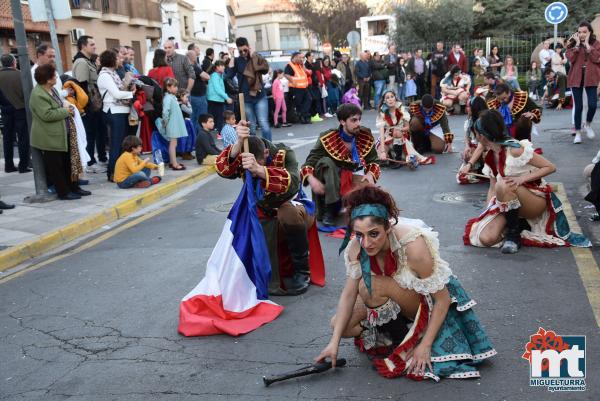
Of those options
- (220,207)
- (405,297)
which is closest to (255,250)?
(405,297)

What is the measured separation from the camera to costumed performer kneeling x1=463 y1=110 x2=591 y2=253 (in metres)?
6.24

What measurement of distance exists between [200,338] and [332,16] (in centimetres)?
5451

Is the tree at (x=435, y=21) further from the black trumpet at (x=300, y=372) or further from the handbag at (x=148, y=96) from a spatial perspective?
the black trumpet at (x=300, y=372)

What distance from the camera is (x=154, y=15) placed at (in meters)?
40.1

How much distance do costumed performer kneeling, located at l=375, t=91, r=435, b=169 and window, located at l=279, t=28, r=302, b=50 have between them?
221ft

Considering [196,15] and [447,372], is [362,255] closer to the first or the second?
[447,372]

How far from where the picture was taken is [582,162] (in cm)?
1052

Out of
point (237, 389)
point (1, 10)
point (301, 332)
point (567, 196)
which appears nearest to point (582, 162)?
point (567, 196)

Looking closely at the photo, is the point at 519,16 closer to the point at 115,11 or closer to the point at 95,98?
the point at 115,11

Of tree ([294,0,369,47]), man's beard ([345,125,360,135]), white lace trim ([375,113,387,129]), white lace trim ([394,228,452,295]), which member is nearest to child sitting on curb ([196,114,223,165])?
white lace trim ([375,113,387,129])

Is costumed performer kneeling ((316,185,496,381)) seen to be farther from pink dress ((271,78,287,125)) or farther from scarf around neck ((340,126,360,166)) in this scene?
pink dress ((271,78,287,125))

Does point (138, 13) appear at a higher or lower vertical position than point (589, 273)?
higher

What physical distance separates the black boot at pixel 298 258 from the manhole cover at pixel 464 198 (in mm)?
3251

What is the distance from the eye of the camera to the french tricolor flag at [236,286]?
15.8ft
